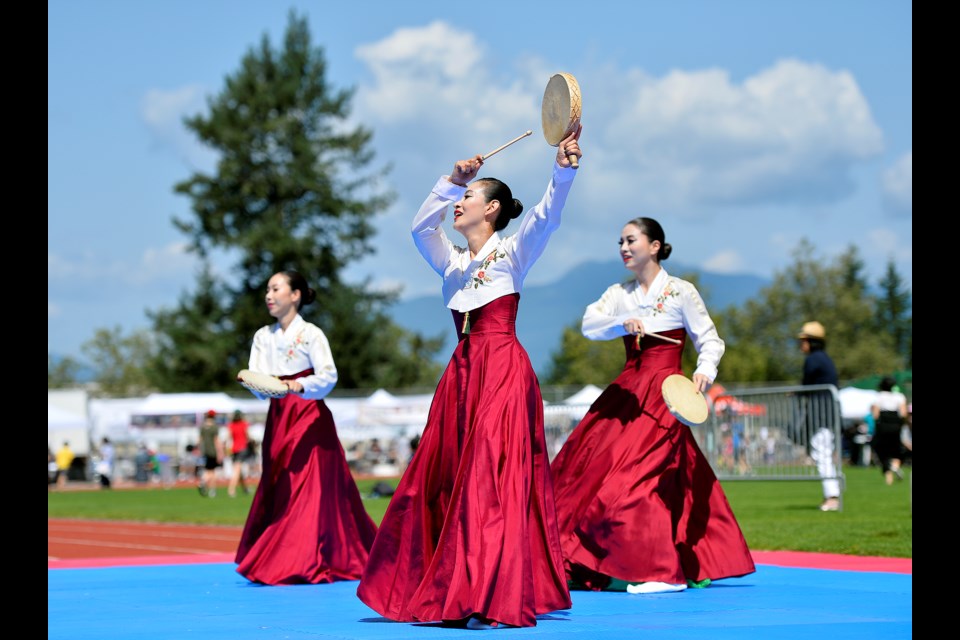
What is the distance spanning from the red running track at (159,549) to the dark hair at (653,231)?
2474 millimetres

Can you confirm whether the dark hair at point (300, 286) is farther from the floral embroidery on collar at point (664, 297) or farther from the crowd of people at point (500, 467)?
the floral embroidery on collar at point (664, 297)

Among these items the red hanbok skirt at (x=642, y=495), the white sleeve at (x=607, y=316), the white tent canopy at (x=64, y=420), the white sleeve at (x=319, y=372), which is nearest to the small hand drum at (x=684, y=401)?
the red hanbok skirt at (x=642, y=495)

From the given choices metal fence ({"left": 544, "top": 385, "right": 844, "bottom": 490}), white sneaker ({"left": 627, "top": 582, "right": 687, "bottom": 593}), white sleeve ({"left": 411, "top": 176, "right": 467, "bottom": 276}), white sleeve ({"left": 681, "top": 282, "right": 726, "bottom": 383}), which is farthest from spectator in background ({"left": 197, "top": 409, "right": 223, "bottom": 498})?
white sleeve ({"left": 411, "top": 176, "right": 467, "bottom": 276})

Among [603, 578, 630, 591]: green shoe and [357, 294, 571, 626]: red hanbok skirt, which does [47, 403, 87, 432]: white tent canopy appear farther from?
[357, 294, 571, 626]: red hanbok skirt

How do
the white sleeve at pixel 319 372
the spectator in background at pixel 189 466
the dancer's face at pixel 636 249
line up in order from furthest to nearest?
1. the spectator in background at pixel 189 466
2. the white sleeve at pixel 319 372
3. the dancer's face at pixel 636 249

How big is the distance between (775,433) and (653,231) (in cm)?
1001

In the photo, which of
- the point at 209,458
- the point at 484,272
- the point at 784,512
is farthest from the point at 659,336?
the point at 209,458

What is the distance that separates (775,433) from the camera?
56.3 ft

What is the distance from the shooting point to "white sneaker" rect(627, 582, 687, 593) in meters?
6.88

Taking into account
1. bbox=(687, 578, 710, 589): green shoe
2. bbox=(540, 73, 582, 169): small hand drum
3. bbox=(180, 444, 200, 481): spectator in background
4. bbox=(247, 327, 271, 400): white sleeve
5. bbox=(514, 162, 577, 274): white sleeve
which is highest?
bbox=(540, 73, 582, 169): small hand drum

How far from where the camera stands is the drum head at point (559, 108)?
5.73 meters

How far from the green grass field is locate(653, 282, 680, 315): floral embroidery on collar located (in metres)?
2.42
